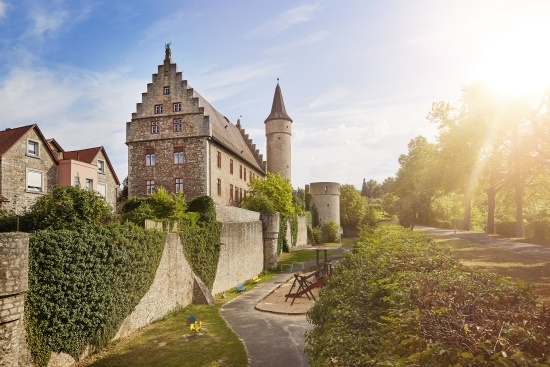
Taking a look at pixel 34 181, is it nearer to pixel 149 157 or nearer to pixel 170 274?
pixel 149 157

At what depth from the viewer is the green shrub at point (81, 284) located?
10.0 m

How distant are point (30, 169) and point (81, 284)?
2223 centimetres

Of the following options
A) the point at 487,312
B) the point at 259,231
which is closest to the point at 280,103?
the point at 259,231

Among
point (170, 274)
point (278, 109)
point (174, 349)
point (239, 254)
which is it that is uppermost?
point (278, 109)

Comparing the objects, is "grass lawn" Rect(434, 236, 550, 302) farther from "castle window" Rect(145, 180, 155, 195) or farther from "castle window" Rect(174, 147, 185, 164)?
"castle window" Rect(145, 180, 155, 195)

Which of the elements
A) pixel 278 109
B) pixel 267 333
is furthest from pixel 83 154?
pixel 267 333

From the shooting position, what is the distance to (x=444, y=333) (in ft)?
11.9

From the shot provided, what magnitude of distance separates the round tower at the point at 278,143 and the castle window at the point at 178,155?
64.1 ft

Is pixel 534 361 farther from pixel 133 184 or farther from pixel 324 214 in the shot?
pixel 324 214

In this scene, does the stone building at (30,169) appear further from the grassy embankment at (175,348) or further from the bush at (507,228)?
the bush at (507,228)

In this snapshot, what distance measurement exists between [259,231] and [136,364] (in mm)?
19370

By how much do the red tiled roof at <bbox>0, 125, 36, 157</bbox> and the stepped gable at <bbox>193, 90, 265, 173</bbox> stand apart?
15.8m

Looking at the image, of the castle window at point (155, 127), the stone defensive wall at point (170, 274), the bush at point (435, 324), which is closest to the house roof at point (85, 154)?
the castle window at point (155, 127)

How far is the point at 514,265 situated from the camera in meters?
12.1
